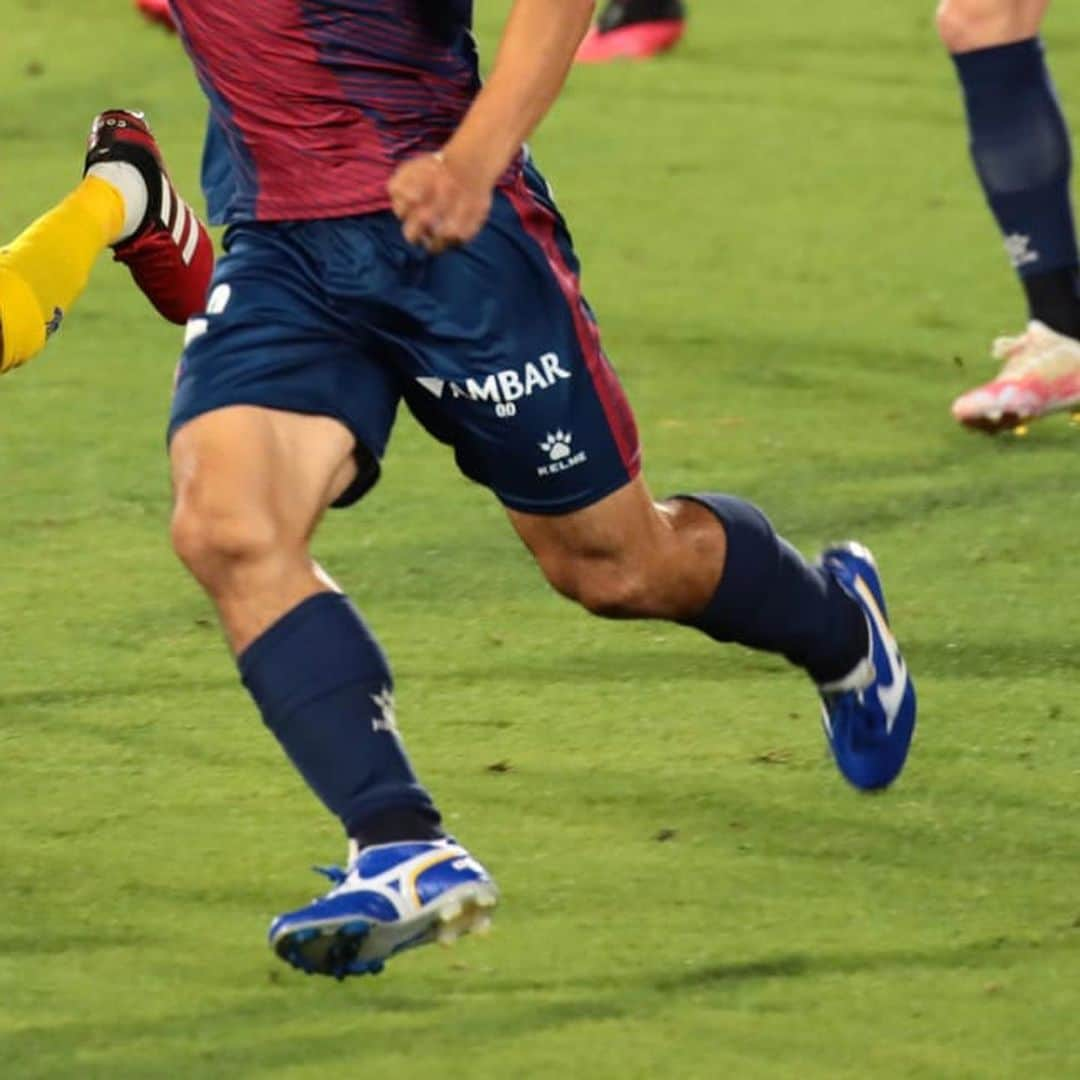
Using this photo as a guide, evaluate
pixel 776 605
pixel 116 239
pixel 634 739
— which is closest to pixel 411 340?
pixel 776 605

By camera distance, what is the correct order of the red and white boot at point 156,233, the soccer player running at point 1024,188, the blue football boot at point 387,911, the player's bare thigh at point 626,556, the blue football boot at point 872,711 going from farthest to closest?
the soccer player running at point 1024,188 → the red and white boot at point 156,233 → the blue football boot at point 872,711 → the player's bare thigh at point 626,556 → the blue football boot at point 387,911

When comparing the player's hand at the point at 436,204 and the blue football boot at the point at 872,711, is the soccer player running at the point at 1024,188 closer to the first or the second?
the blue football boot at the point at 872,711

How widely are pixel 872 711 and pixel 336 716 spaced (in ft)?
3.19

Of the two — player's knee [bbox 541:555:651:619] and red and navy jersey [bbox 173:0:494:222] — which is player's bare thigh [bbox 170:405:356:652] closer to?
red and navy jersey [bbox 173:0:494:222]

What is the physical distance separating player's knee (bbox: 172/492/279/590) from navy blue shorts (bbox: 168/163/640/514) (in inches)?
6.4

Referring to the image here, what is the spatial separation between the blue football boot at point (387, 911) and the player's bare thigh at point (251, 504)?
317 mm

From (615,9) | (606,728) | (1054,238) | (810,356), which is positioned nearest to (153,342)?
(810,356)

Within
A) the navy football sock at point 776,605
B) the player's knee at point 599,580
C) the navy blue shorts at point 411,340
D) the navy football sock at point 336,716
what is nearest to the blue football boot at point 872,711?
the navy football sock at point 776,605

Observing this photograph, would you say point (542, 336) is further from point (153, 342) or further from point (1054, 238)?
point (153, 342)

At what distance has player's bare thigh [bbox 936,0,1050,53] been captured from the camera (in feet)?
20.6

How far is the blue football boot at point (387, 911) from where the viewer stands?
3461mm

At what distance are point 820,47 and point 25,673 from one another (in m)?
5.54

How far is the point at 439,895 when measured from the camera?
3498 mm

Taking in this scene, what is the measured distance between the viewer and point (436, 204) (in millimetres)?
3498
